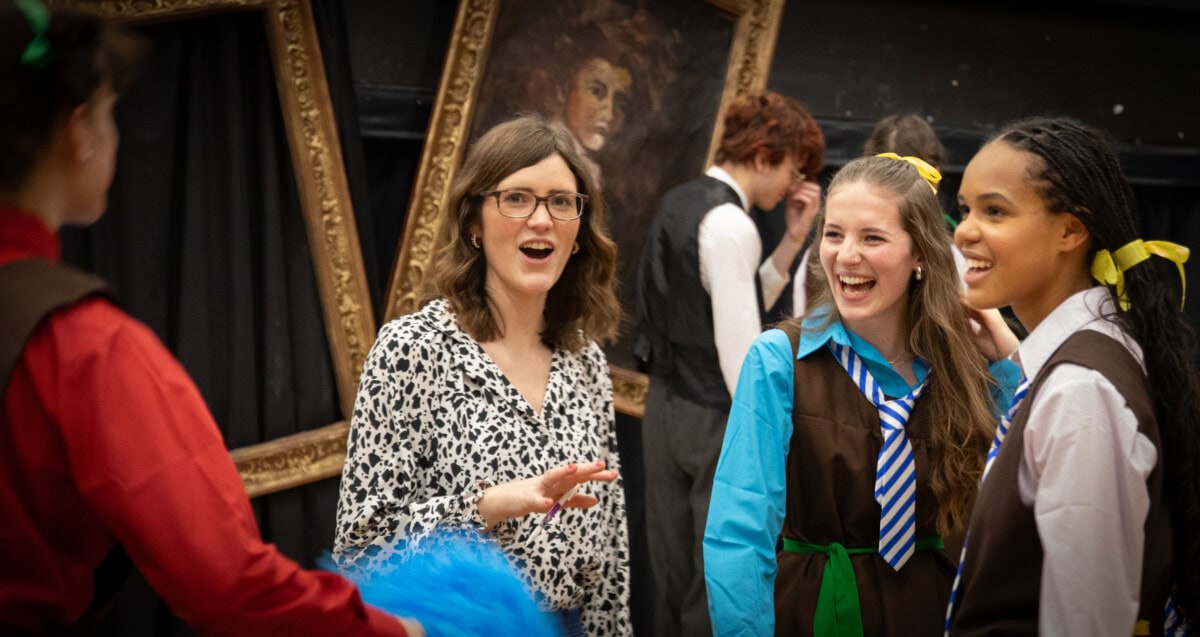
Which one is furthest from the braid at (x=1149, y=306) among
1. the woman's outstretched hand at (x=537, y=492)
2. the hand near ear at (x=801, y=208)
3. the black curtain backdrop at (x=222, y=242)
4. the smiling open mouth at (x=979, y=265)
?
the black curtain backdrop at (x=222, y=242)

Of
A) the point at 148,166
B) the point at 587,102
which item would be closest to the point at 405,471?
the point at 148,166

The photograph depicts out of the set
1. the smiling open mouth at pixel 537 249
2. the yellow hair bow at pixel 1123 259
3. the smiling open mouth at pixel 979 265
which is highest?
the yellow hair bow at pixel 1123 259

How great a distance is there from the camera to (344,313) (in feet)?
11.3

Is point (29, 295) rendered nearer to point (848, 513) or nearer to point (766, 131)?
point (848, 513)

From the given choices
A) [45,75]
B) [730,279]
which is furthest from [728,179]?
[45,75]

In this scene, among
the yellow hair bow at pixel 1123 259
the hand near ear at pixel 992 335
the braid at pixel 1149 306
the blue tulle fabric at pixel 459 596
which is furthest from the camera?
the hand near ear at pixel 992 335

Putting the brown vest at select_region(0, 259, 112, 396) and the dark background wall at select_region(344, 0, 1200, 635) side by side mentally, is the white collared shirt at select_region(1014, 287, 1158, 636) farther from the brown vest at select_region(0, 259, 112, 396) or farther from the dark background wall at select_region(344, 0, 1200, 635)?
the dark background wall at select_region(344, 0, 1200, 635)

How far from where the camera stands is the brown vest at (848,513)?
204 cm

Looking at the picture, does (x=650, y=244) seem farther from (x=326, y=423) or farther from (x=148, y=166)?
(x=148, y=166)

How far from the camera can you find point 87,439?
1.21 m

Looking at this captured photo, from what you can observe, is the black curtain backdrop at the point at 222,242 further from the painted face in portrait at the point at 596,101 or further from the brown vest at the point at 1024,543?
the brown vest at the point at 1024,543

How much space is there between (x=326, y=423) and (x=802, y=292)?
1499 mm

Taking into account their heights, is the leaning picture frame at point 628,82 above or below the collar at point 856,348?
above

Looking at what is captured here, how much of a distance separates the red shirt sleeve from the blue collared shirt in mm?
849
